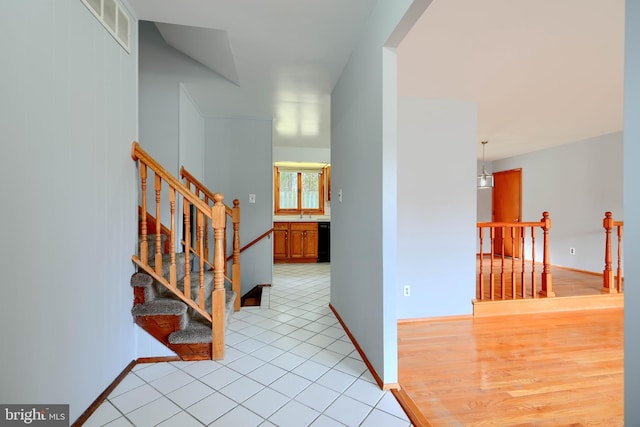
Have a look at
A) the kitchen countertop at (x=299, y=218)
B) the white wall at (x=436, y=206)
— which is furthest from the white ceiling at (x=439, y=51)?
the kitchen countertop at (x=299, y=218)

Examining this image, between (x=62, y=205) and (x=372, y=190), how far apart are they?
1.65m

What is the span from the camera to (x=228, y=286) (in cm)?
347

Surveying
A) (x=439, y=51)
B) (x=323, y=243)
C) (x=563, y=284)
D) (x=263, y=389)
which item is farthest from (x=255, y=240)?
(x=563, y=284)

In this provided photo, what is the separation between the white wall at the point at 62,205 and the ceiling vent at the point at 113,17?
0.15 ft

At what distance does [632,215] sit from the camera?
595mm

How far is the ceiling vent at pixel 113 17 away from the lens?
5.24 ft

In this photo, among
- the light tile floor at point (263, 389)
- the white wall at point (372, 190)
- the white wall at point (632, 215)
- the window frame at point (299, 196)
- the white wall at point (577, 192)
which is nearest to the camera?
the white wall at point (632, 215)

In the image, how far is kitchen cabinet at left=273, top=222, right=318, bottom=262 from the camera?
6.12 m

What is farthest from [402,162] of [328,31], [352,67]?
[328,31]

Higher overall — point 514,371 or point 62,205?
point 62,205

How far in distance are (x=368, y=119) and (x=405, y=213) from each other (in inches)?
51.1

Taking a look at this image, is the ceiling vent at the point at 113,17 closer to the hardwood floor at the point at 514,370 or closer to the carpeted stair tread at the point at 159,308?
the carpeted stair tread at the point at 159,308

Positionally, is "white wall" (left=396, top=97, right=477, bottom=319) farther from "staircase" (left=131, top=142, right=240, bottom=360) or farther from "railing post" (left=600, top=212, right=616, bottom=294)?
"railing post" (left=600, top=212, right=616, bottom=294)

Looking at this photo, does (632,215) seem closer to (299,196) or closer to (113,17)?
(113,17)
